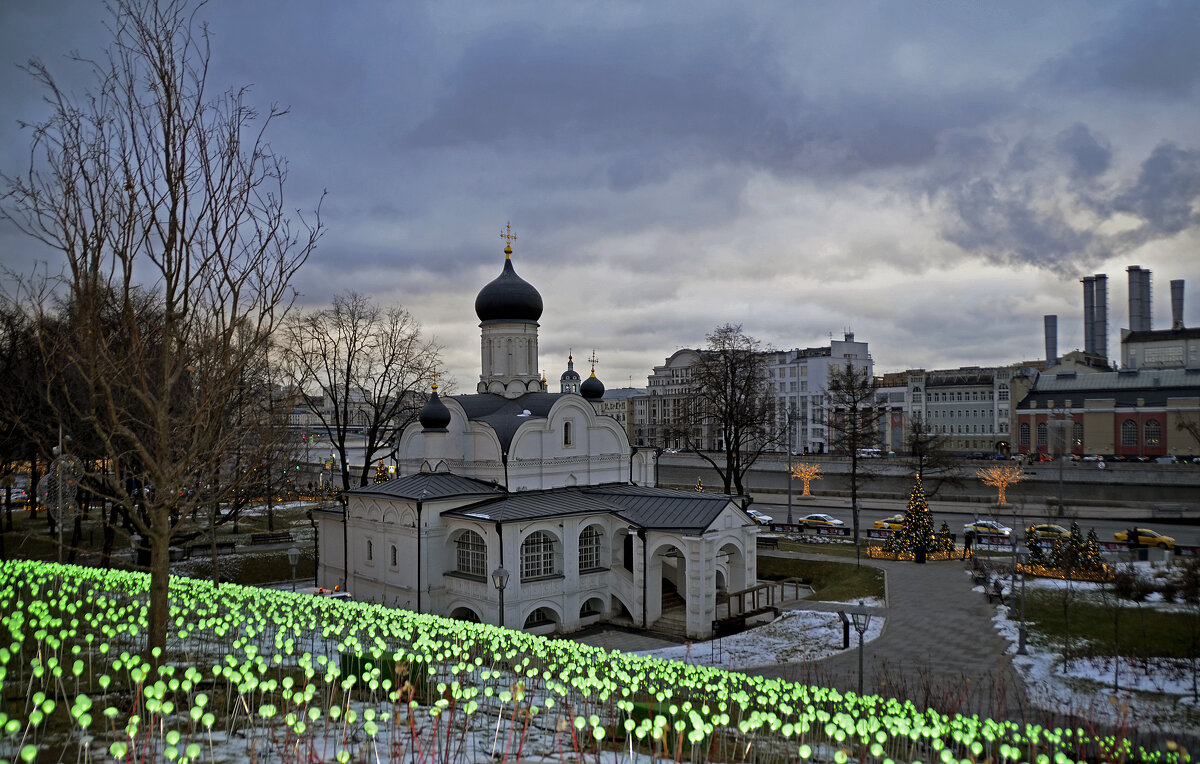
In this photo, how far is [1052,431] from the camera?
68.0 meters

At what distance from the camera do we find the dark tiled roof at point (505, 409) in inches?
→ 1008

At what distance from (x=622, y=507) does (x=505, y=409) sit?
5.80m

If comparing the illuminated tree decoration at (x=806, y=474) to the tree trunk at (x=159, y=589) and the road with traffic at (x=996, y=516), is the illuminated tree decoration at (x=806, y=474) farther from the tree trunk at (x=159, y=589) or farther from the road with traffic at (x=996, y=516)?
the tree trunk at (x=159, y=589)

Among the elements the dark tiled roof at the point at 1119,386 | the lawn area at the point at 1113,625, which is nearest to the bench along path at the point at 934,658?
the lawn area at the point at 1113,625

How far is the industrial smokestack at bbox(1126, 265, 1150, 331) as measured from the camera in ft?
305

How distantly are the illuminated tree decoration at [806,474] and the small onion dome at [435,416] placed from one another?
34.4 m

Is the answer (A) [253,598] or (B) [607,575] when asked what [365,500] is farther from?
(A) [253,598]

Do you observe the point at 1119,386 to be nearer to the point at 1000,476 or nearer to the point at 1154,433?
the point at 1154,433

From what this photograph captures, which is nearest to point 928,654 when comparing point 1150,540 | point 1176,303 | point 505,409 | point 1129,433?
point 505,409

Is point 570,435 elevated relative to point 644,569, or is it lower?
elevated

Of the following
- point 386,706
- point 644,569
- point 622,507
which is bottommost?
point 644,569

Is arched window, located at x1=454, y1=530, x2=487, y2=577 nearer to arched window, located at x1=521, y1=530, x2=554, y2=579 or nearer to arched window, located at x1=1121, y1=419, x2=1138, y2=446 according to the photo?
arched window, located at x1=521, y1=530, x2=554, y2=579

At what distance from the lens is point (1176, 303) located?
90375 millimetres

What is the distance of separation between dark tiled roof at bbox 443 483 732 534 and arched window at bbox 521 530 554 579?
2.72ft
